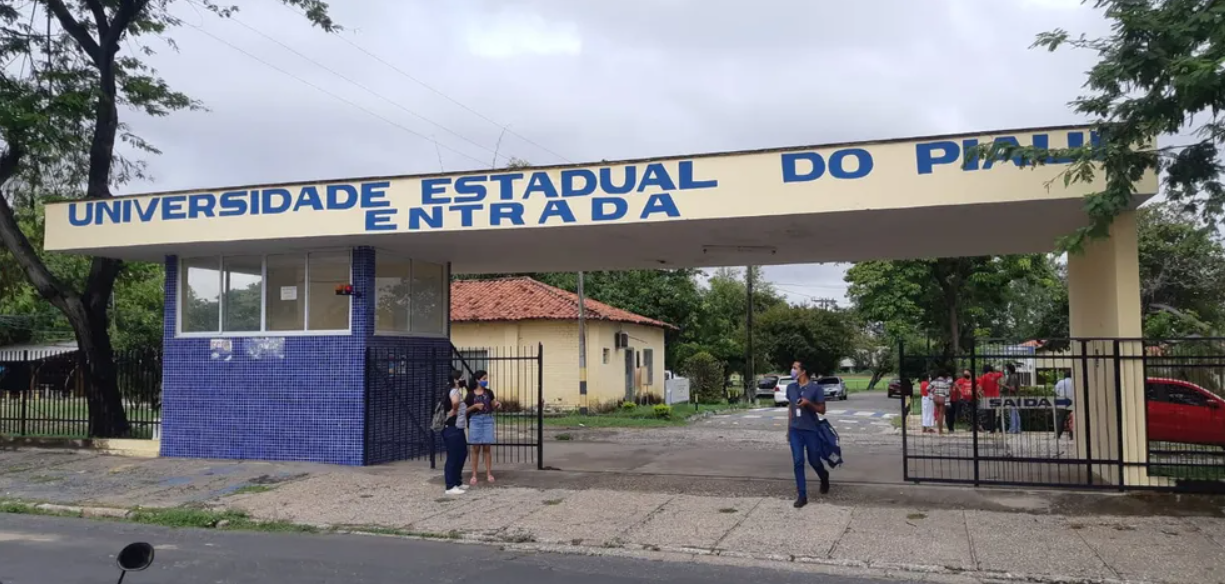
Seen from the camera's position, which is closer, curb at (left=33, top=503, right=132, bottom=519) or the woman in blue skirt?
curb at (left=33, top=503, right=132, bottom=519)

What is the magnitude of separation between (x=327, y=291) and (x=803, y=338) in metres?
49.1

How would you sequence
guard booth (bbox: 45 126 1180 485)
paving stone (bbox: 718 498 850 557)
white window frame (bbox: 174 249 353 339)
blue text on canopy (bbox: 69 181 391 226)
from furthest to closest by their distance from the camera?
white window frame (bbox: 174 249 353 339) → blue text on canopy (bbox: 69 181 391 226) → guard booth (bbox: 45 126 1180 485) → paving stone (bbox: 718 498 850 557)

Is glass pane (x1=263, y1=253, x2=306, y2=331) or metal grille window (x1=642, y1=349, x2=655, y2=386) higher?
glass pane (x1=263, y1=253, x2=306, y2=331)

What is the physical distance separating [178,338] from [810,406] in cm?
1021

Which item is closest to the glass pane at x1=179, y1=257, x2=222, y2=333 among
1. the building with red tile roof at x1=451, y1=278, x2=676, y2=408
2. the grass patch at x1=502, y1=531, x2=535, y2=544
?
the grass patch at x1=502, y1=531, x2=535, y2=544

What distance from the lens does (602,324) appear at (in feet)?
91.0

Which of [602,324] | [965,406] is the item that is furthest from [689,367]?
[965,406]

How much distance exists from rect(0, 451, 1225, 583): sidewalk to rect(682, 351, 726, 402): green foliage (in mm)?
24663

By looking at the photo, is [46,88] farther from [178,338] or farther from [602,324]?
[602,324]

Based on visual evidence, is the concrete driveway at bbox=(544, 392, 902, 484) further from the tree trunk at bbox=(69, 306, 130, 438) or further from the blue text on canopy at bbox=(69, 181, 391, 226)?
the tree trunk at bbox=(69, 306, 130, 438)

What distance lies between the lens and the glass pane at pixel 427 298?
587 inches

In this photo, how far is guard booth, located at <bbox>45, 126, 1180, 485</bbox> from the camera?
416 inches

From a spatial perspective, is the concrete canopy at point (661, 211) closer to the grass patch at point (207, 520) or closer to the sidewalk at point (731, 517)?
the sidewalk at point (731, 517)

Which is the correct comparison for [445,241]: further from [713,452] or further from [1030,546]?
[1030,546]
